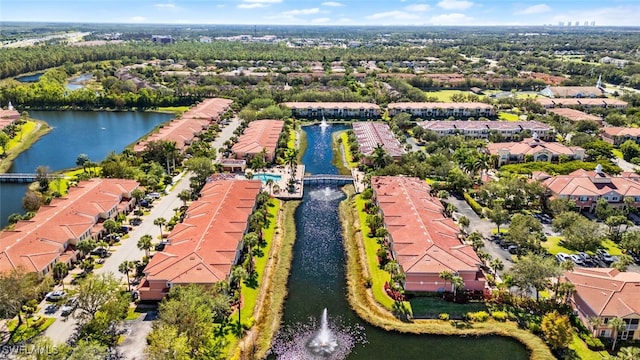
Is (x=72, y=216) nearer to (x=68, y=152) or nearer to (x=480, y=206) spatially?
(x=68, y=152)

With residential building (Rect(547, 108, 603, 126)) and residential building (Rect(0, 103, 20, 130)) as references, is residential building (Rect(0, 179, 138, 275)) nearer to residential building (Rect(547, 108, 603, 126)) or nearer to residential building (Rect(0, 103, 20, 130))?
residential building (Rect(0, 103, 20, 130))

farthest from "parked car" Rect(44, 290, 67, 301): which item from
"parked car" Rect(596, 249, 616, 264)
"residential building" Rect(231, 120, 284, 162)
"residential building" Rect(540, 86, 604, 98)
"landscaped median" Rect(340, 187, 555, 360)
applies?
"residential building" Rect(540, 86, 604, 98)

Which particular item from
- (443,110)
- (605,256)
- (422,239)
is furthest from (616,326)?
(443,110)

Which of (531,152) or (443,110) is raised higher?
(443,110)

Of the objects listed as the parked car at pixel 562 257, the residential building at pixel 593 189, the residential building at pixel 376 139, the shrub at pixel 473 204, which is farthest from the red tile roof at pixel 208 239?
the residential building at pixel 593 189

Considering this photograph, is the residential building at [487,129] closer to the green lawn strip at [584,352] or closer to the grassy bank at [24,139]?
the green lawn strip at [584,352]

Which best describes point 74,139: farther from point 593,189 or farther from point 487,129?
point 593,189
